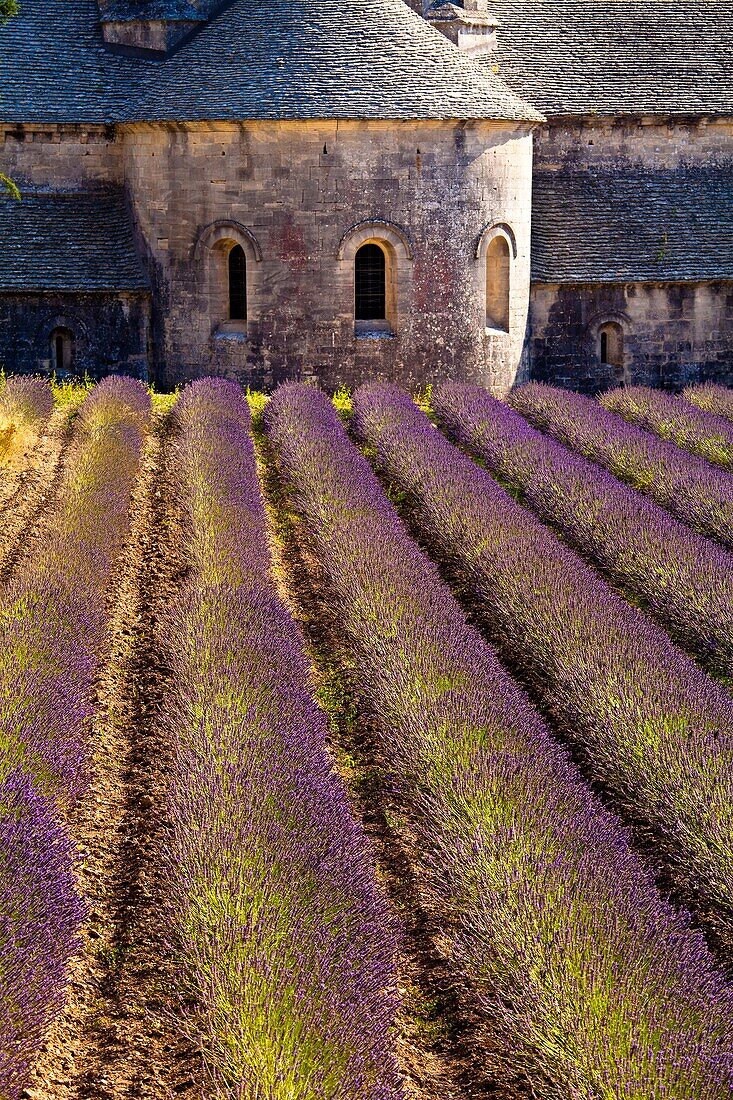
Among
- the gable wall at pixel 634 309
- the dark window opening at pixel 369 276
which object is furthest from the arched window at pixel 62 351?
the gable wall at pixel 634 309

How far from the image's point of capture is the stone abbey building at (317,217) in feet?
60.3

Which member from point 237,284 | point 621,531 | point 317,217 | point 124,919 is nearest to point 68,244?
point 237,284

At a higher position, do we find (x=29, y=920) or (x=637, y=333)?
(x=637, y=333)

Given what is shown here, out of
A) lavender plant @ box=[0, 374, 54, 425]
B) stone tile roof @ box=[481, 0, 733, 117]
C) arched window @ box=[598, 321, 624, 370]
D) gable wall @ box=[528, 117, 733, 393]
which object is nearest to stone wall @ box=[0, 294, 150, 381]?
lavender plant @ box=[0, 374, 54, 425]

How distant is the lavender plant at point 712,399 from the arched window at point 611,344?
2248 millimetres

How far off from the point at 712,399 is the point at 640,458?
4518mm

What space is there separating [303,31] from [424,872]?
616 inches

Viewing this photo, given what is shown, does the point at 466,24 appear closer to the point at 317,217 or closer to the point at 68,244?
the point at 317,217

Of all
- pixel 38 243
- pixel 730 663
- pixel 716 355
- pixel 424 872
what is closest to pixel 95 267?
pixel 38 243

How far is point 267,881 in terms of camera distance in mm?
5215

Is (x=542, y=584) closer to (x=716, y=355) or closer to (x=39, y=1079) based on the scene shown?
(x=39, y=1079)

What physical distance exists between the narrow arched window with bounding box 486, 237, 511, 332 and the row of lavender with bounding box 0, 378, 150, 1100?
891cm

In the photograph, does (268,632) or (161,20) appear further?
(161,20)

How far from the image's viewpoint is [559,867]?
536 centimetres
